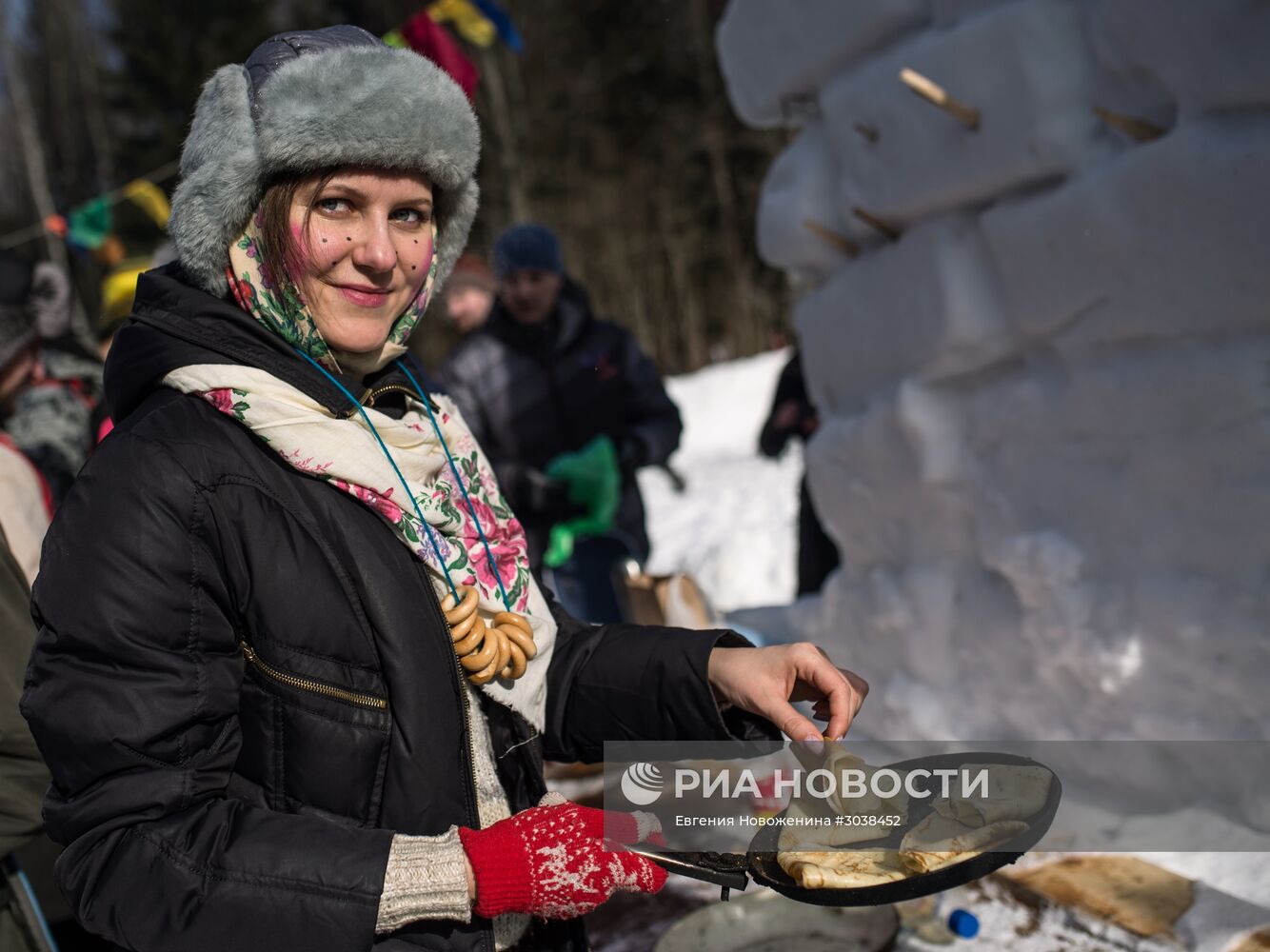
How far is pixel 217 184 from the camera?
1239 mm

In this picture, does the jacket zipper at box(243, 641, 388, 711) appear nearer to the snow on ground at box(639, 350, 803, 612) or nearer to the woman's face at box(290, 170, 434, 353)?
the woman's face at box(290, 170, 434, 353)

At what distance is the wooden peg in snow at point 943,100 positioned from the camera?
269 centimetres

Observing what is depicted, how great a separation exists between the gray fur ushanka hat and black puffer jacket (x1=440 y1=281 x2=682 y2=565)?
2.43 metres

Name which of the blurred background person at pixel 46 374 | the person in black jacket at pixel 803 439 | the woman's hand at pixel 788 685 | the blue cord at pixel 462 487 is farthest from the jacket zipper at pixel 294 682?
the person in black jacket at pixel 803 439

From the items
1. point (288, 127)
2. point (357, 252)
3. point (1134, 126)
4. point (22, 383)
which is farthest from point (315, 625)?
point (22, 383)

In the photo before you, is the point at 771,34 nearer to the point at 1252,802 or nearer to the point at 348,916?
the point at 1252,802

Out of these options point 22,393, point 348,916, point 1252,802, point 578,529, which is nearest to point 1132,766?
point 1252,802

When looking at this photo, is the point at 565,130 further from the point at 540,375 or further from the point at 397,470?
the point at 397,470

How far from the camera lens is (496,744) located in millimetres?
1382

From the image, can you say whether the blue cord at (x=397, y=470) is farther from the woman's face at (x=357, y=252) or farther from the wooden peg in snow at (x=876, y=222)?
the wooden peg in snow at (x=876, y=222)

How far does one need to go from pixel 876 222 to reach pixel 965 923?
6.98ft

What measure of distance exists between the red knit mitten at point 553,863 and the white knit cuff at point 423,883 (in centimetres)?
2

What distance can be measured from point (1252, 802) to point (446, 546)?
6.82ft

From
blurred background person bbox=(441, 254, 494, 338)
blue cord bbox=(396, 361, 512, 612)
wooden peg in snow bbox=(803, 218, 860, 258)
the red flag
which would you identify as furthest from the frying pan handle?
the red flag
